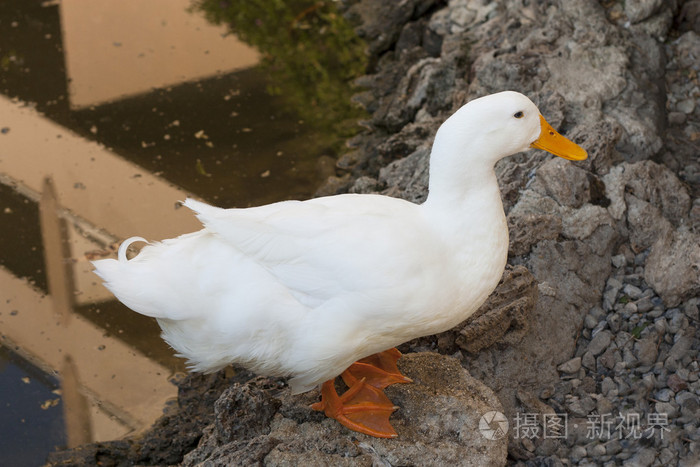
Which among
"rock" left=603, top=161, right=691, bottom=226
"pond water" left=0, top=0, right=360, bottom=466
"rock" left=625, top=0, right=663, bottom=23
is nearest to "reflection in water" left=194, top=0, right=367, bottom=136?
"pond water" left=0, top=0, right=360, bottom=466

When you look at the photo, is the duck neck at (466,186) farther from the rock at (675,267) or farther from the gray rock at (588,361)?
the rock at (675,267)

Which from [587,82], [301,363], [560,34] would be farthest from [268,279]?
[560,34]

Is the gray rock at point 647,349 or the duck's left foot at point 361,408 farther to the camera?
the gray rock at point 647,349

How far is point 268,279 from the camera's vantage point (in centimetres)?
258

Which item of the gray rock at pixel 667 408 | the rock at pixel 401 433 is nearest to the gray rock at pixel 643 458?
the gray rock at pixel 667 408

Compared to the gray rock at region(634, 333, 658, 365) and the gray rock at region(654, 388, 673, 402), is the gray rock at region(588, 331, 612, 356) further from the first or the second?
the gray rock at region(654, 388, 673, 402)

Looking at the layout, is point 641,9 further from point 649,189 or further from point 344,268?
point 344,268

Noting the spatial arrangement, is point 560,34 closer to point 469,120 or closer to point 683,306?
point 683,306

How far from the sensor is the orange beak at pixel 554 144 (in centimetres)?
268

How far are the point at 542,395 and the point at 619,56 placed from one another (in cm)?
212

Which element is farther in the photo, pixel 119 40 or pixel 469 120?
pixel 119 40

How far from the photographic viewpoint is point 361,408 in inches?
108

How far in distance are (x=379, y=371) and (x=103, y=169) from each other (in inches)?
108

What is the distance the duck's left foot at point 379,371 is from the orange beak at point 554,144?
948 millimetres
